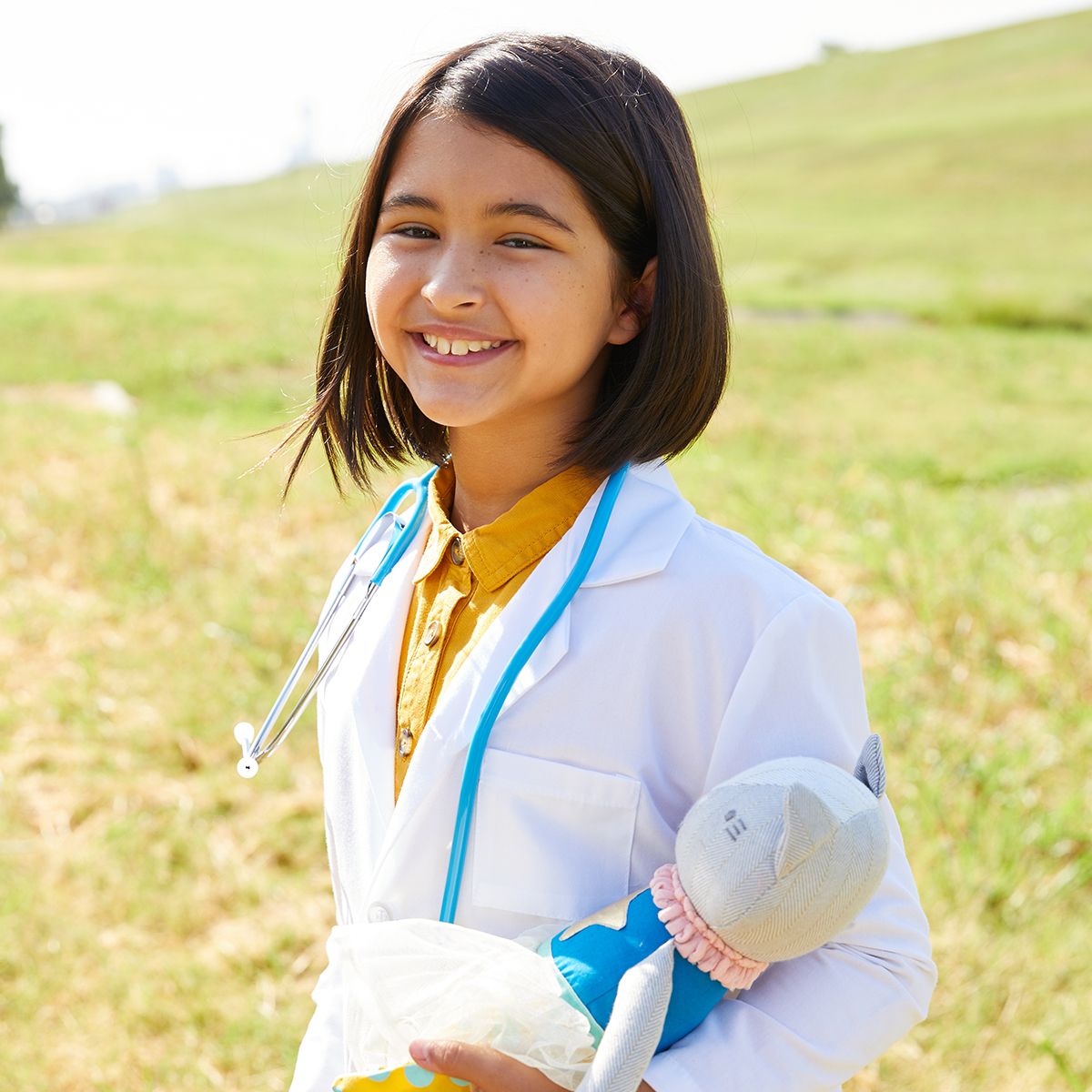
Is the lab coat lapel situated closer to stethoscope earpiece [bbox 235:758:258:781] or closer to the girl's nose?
stethoscope earpiece [bbox 235:758:258:781]

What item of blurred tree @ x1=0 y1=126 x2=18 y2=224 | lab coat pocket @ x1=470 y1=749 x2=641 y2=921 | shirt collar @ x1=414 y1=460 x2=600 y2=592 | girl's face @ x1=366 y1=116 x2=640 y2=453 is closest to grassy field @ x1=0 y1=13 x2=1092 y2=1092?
girl's face @ x1=366 y1=116 x2=640 y2=453

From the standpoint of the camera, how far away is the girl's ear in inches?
54.4

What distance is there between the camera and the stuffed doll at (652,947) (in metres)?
1.05

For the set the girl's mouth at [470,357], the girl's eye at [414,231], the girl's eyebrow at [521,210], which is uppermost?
the girl's eyebrow at [521,210]

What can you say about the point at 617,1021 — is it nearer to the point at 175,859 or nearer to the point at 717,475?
the point at 175,859

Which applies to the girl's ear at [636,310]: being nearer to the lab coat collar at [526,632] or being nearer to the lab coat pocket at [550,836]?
the lab coat collar at [526,632]

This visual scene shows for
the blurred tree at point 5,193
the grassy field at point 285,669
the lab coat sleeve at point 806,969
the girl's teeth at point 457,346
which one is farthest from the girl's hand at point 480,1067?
the blurred tree at point 5,193

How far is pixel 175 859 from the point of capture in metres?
3.25

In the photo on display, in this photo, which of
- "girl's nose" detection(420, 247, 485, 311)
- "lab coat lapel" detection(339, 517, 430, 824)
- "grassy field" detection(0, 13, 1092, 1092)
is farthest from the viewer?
"grassy field" detection(0, 13, 1092, 1092)

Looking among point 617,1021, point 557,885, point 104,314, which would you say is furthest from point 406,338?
point 104,314

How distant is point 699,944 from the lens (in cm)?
109

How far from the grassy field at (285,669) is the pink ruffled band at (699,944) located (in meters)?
0.97

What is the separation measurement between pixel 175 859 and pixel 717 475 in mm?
3464

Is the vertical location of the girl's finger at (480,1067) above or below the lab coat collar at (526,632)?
below
